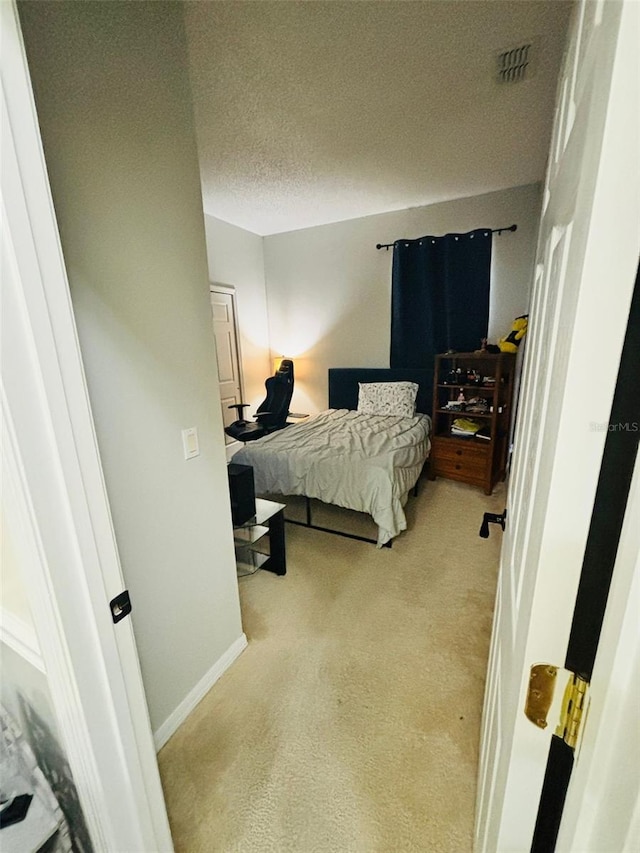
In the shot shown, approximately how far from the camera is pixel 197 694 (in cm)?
148

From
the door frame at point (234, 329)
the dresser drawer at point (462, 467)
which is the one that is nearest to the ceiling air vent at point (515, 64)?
the dresser drawer at point (462, 467)

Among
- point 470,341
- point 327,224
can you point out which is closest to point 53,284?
point 470,341

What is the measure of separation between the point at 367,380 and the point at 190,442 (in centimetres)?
321

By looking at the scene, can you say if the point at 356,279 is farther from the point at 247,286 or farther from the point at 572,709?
the point at 572,709

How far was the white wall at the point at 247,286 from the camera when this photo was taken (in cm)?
415

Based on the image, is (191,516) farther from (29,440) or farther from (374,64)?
(374,64)

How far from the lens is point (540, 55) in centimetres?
171

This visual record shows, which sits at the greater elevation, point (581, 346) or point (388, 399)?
point (581, 346)

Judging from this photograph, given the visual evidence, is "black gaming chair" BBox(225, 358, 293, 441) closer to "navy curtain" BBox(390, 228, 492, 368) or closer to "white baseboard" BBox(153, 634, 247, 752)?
"navy curtain" BBox(390, 228, 492, 368)

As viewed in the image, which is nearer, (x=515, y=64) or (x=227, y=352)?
(x=515, y=64)

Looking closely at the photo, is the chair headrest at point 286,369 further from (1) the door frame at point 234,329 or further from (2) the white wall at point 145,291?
(2) the white wall at point 145,291

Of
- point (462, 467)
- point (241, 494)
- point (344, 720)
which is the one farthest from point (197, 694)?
point (462, 467)

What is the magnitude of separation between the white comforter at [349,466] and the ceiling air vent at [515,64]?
2173 mm

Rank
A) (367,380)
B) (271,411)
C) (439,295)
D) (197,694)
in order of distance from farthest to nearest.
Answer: (367,380) < (271,411) < (439,295) < (197,694)
